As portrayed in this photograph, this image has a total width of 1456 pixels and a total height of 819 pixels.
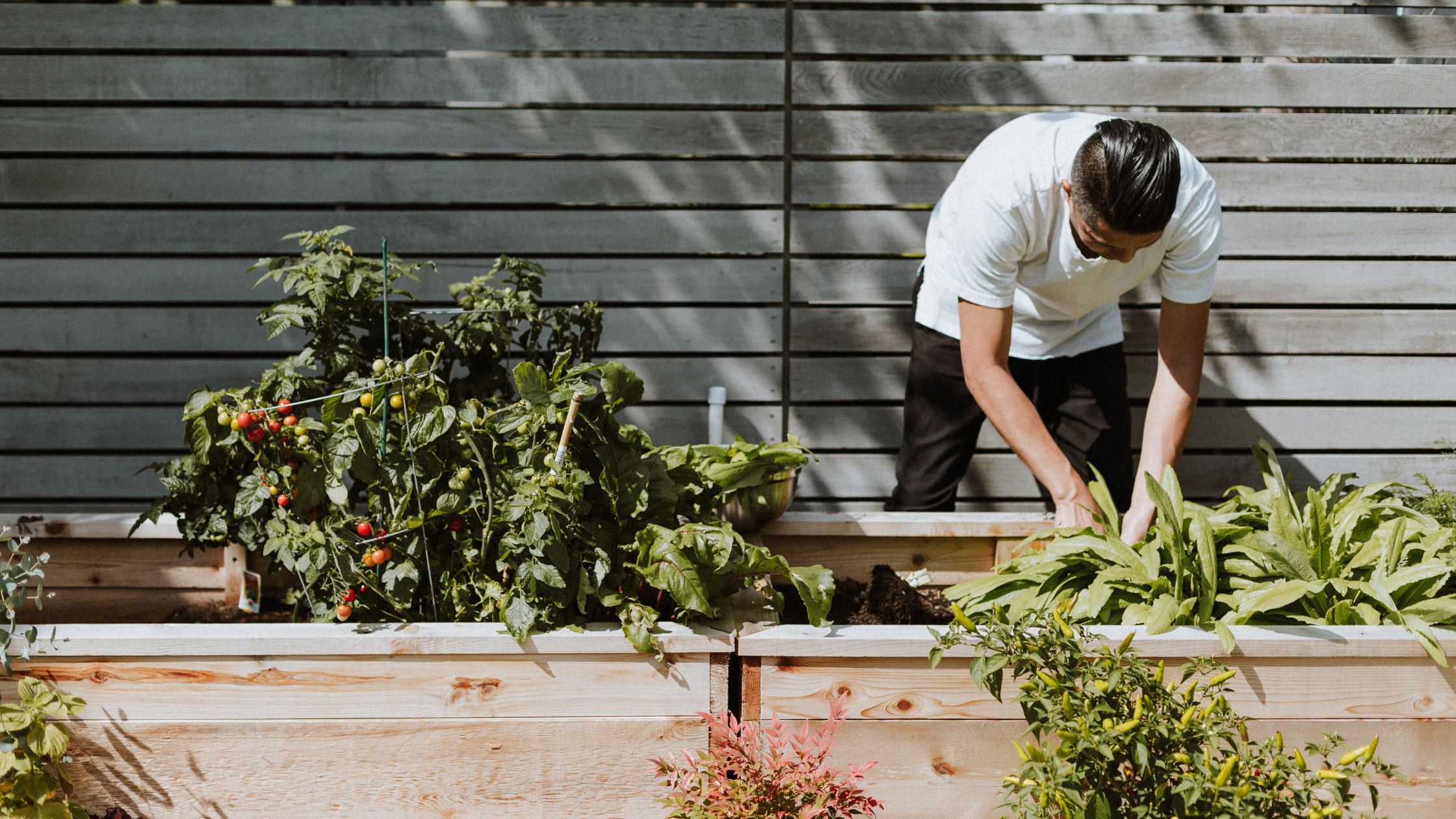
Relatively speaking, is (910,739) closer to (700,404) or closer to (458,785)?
(458,785)

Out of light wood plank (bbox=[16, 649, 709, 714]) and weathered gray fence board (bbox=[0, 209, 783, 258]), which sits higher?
weathered gray fence board (bbox=[0, 209, 783, 258])

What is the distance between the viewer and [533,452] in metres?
2.04

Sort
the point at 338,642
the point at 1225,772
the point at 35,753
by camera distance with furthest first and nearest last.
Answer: the point at 338,642 → the point at 35,753 → the point at 1225,772

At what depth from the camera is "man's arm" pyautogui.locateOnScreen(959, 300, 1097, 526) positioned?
2516 millimetres

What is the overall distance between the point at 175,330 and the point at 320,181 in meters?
0.75

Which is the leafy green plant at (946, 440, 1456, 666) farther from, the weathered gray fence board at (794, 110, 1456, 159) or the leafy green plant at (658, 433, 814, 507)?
the weathered gray fence board at (794, 110, 1456, 159)

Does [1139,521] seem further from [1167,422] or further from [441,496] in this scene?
[441,496]

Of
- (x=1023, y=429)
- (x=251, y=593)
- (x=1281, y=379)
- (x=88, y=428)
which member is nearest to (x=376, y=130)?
(x=88, y=428)

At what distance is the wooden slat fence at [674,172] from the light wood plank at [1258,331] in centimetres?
1

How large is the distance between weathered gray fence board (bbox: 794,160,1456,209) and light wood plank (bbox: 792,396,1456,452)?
2.46 ft

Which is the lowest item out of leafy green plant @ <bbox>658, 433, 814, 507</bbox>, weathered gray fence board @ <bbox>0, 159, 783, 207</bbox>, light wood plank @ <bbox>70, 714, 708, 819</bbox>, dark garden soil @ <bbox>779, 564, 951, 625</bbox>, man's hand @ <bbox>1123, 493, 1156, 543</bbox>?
light wood plank @ <bbox>70, 714, 708, 819</bbox>

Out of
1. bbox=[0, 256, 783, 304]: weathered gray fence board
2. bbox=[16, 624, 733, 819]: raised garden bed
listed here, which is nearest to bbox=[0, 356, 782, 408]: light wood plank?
bbox=[0, 256, 783, 304]: weathered gray fence board

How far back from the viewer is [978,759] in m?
2.00

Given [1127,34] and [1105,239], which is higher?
[1127,34]
